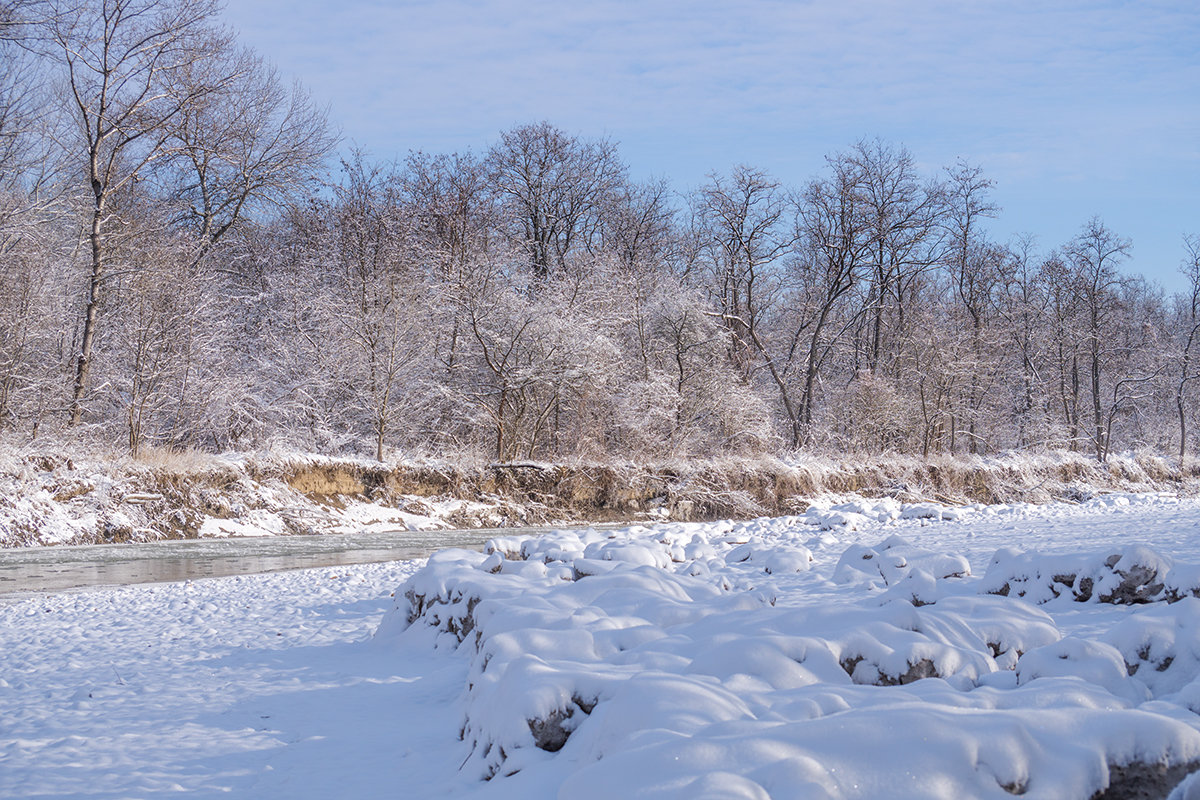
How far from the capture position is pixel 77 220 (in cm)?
2291

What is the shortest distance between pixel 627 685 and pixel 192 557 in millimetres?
12312

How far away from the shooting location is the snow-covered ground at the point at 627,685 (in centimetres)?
279

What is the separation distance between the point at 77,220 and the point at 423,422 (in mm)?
11000

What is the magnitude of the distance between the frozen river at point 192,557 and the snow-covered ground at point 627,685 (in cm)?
268

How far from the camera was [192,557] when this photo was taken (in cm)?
1374

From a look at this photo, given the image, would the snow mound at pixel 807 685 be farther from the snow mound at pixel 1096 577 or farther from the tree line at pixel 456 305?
the tree line at pixel 456 305

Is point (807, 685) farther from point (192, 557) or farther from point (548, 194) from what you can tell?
point (548, 194)

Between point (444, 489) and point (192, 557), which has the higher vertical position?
point (444, 489)

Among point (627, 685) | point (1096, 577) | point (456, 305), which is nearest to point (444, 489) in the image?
point (456, 305)

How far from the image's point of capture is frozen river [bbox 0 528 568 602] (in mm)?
11367

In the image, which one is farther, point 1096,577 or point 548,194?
point 548,194

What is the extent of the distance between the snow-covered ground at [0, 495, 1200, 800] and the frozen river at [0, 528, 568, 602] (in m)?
2.68

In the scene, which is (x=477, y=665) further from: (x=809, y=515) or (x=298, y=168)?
(x=298, y=168)

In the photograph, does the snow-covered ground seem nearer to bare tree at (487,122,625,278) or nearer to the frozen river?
the frozen river
